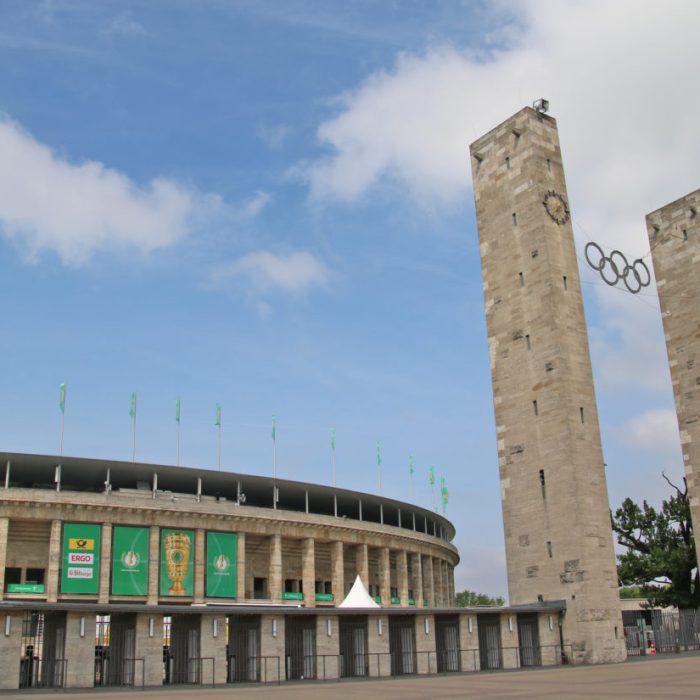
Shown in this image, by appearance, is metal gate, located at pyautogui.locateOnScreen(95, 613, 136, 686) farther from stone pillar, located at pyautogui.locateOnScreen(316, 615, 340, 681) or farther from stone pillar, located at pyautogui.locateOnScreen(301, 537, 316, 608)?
stone pillar, located at pyautogui.locateOnScreen(301, 537, 316, 608)

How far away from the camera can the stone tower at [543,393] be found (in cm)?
4138

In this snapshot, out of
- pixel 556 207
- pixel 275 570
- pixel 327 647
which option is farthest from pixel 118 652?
pixel 275 570

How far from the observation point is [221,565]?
64.6 metres

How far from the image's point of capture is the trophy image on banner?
62406 mm

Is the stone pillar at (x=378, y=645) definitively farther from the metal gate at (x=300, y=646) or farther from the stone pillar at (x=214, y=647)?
the stone pillar at (x=214, y=647)

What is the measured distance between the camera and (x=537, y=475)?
43.8 metres

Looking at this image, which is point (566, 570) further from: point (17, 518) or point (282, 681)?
point (17, 518)

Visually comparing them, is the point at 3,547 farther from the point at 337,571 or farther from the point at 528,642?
the point at 528,642

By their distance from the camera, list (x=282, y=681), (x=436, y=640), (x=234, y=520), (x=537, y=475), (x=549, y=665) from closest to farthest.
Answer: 1. (x=282, y=681)
2. (x=436, y=640)
3. (x=549, y=665)
4. (x=537, y=475)
5. (x=234, y=520)

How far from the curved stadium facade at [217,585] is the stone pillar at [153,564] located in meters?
0.09

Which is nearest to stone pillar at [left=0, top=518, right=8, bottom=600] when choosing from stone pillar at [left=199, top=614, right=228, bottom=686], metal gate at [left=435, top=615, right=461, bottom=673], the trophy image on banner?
the trophy image on banner

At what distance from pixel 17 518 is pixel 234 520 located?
16.0m

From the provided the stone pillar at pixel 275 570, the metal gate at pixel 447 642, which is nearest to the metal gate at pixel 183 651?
the metal gate at pixel 447 642

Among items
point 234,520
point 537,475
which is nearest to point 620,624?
point 537,475
